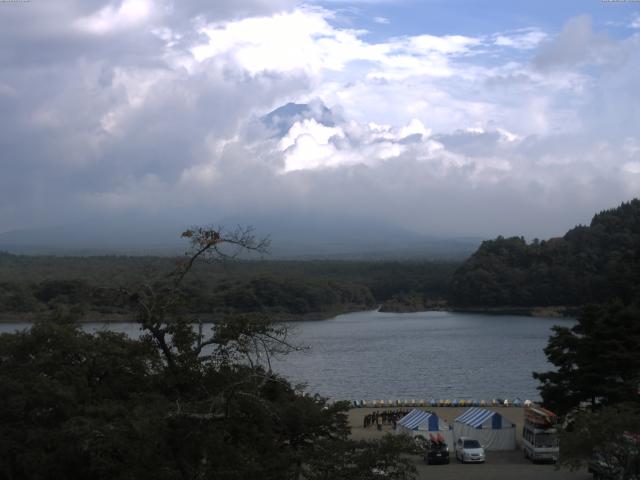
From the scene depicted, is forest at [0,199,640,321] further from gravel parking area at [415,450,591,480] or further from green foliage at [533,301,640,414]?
gravel parking area at [415,450,591,480]

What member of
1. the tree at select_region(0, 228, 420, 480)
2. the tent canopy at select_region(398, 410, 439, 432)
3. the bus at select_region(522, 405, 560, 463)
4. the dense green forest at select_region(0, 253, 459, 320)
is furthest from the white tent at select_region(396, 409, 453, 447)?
the dense green forest at select_region(0, 253, 459, 320)

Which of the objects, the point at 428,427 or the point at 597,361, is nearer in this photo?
the point at 597,361

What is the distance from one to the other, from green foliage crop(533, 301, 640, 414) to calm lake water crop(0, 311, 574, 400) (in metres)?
5.77

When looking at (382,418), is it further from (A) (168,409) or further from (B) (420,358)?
(B) (420,358)

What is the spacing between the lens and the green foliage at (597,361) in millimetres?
14828

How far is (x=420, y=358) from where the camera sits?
3512cm

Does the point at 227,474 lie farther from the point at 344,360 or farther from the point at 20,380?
the point at 344,360

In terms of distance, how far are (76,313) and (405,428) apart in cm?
790

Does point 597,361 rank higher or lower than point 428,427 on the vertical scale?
higher

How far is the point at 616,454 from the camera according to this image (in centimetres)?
871

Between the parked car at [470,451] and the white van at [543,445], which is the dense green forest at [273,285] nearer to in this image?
the parked car at [470,451]

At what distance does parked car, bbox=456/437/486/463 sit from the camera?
14531mm

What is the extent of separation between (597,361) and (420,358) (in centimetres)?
2019

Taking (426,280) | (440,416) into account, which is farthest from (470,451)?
(426,280)
